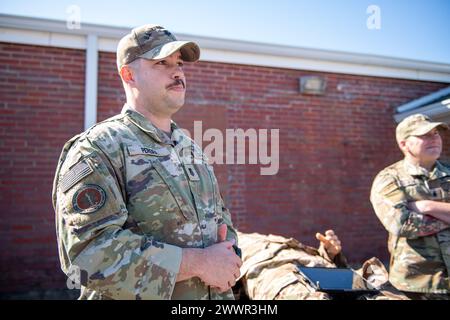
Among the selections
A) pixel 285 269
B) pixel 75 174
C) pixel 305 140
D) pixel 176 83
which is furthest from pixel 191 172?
pixel 305 140

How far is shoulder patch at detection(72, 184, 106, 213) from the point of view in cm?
130

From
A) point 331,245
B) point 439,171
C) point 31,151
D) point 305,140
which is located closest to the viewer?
point 439,171

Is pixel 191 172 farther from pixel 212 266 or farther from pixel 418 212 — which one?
pixel 418 212

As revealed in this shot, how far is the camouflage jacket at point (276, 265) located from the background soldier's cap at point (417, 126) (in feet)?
4.12

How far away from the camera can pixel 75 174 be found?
1.34 m

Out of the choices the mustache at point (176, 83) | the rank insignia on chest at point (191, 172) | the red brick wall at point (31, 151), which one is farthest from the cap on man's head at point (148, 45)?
the red brick wall at point (31, 151)

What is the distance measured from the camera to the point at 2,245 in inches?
168

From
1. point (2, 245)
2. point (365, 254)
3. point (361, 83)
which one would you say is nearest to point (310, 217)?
point (365, 254)

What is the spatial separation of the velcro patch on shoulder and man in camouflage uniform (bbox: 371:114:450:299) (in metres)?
2.50

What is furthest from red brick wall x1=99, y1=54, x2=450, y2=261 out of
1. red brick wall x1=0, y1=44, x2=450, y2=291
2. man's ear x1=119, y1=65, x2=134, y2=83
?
man's ear x1=119, y1=65, x2=134, y2=83

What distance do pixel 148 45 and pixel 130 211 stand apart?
77cm

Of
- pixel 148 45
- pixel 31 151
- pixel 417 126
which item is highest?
pixel 148 45

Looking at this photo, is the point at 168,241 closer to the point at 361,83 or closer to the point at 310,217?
the point at 310,217

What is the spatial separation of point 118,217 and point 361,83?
219 inches
